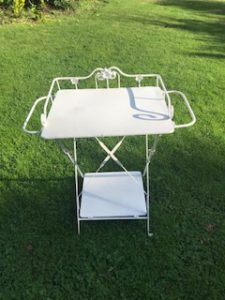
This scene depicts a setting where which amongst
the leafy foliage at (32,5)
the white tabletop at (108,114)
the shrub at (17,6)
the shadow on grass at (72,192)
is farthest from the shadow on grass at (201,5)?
the white tabletop at (108,114)

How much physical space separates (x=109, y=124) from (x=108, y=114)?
0.51ft

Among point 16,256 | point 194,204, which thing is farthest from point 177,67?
point 16,256

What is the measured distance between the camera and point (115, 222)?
124 inches

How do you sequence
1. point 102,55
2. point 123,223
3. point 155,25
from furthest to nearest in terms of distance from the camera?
point 155,25
point 102,55
point 123,223

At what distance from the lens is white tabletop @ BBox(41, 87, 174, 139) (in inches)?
95.8

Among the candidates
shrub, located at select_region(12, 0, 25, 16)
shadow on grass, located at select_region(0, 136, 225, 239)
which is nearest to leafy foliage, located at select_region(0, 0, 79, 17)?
shrub, located at select_region(12, 0, 25, 16)

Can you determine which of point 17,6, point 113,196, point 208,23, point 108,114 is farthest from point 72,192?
point 208,23

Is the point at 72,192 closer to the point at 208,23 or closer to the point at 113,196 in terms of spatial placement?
the point at 113,196

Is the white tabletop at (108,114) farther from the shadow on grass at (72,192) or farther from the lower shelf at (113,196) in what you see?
the shadow on grass at (72,192)

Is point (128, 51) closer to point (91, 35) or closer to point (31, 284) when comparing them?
point (91, 35)

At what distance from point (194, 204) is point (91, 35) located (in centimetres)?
490

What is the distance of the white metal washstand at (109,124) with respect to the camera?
246 cm

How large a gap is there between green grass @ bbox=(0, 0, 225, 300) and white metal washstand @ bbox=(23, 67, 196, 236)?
0.16 meters

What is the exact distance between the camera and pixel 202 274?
2730mm
